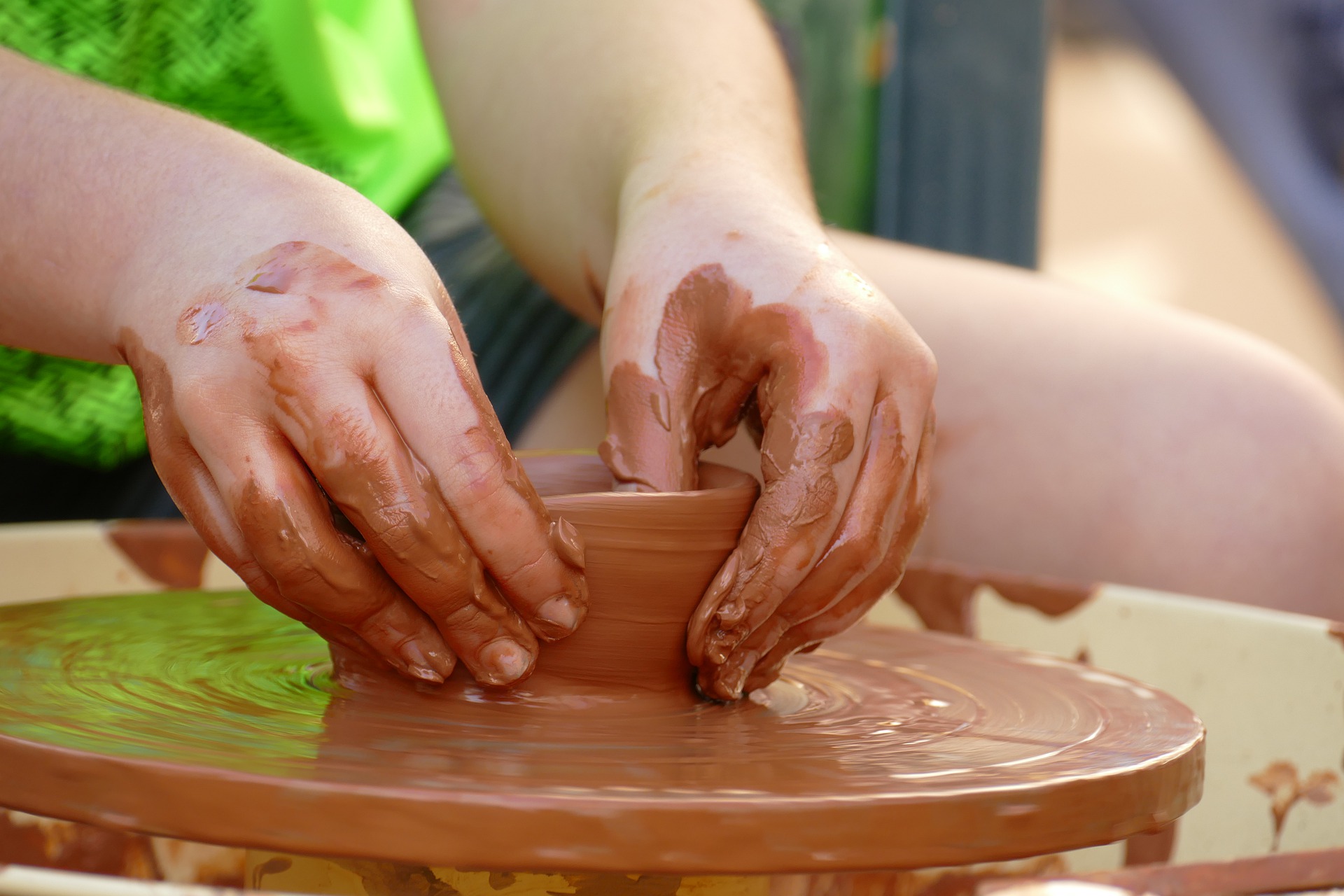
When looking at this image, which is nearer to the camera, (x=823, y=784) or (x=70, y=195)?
(x=823, y=784)

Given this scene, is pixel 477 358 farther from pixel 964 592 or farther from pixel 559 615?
pixel 559 615

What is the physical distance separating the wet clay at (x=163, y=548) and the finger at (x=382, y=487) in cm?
62

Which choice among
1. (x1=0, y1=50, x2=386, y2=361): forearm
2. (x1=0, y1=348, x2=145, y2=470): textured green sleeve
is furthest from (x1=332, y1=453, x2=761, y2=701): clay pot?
(x1=0, y1=348, x2=145, y2=470): textured green sleeve

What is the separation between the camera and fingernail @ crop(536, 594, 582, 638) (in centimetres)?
64

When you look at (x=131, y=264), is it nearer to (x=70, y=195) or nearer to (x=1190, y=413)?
(x=70, y=195)

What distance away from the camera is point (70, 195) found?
0.71 metres

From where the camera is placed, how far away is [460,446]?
1.89 ft

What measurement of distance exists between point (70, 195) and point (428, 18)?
0.67 m

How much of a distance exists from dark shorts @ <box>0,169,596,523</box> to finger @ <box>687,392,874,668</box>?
546 millimetres

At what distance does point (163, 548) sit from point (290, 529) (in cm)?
66

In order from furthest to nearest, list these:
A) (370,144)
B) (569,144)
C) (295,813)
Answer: (370,144)
(569,144)
(295,813)

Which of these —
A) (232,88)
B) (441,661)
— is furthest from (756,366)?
(232,88)

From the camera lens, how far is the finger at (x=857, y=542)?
681mm

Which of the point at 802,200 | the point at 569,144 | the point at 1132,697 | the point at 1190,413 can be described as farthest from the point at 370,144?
the point at 1132,697
